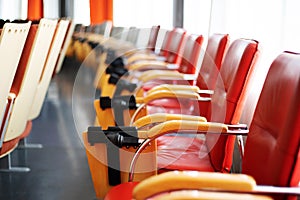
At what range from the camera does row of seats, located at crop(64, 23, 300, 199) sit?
152 cm

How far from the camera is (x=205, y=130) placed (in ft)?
7.09

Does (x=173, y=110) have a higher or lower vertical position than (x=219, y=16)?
lower

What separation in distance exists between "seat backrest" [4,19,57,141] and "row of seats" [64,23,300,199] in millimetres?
563

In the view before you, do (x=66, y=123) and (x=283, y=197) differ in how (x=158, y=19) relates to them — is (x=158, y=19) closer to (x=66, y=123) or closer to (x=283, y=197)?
(x=66, y=123)

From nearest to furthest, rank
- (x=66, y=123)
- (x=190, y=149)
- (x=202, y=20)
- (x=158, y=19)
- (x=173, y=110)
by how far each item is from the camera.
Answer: (x=190, y=149) < (x=173, y=110) < (x=66, y=123) < (x=202, y=20) < (x=158, y=19)

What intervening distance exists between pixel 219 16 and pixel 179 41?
394 mm

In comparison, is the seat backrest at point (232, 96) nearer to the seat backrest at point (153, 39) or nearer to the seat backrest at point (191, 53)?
the seat backrest at point (191, 53)

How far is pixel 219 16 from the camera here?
14.5 ft

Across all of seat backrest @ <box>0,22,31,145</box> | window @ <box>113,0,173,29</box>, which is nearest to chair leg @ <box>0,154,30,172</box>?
seat backrest @ <box>0,22,31,145</box>

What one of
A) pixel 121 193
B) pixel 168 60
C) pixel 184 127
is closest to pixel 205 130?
pixel 184 127

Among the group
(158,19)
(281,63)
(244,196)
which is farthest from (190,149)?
(158,19)

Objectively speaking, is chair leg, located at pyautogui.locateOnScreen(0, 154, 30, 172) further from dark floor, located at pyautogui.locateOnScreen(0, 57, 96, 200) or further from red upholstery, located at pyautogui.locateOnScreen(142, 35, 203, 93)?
red upholstery, located at pyautogui.locateOnScreen(142, 35, 203, 93)

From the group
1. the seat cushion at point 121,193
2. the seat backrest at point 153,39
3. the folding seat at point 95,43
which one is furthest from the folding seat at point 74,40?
the seat cushion at point 121,193

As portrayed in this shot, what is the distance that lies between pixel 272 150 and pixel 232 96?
0.66 meters
